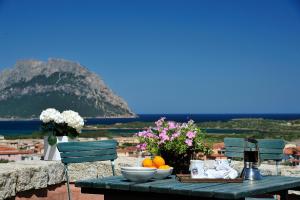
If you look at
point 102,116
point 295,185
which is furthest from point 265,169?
point 102,116

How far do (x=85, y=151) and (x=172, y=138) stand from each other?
0.67 m

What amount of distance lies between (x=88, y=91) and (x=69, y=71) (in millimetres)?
12927

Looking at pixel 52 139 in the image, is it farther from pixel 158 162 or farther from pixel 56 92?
pixel 56 92

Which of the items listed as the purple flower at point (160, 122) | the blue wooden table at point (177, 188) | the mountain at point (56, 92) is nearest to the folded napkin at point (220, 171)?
the blue wooden table at point (177, 188)

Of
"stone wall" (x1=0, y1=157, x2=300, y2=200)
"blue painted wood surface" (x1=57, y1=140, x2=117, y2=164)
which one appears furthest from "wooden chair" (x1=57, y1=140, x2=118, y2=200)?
"stone wall" (x1=0, y1=157, x2=300, y2=200)

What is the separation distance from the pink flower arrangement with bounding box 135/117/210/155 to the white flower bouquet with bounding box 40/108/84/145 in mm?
1456

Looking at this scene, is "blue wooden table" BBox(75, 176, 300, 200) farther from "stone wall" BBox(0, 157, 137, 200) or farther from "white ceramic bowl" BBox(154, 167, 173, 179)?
"stone wall" BBox(0, 157, 137, 200)

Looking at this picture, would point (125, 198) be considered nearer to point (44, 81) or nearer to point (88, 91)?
point (88, 91)

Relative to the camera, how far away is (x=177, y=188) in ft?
8.00

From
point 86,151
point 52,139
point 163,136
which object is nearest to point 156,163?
point 163,136

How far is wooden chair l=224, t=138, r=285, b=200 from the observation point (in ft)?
12.0

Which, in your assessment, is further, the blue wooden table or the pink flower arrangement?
the pink flower arrangement

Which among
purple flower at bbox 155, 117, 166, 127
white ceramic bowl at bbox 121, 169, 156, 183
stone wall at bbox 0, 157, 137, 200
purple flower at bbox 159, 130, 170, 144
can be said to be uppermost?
purple flower at bbox 155, 117, 166, 127

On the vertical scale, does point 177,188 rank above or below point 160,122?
below
